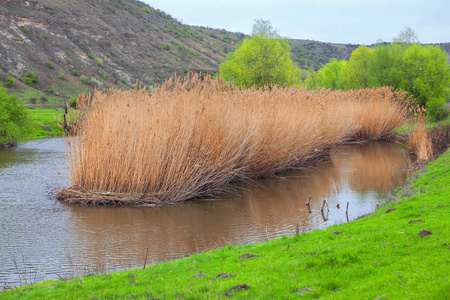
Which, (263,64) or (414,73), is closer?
(414,73)

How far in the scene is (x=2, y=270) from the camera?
6.50 m

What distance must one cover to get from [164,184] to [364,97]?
17608 millimetres

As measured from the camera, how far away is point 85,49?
57812mm

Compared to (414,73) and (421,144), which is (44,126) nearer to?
(421,144)

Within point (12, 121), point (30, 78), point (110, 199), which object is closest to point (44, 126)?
point (12, 121)

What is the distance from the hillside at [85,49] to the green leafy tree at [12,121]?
5920mm

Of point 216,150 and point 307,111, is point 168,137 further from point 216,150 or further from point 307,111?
point 307,111

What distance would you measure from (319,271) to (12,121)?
23.5 metres

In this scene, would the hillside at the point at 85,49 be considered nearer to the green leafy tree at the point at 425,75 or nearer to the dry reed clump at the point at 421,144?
the dry reed clump at the point at 421,144

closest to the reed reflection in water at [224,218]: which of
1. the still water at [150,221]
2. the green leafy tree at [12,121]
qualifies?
the still water at [150,221]

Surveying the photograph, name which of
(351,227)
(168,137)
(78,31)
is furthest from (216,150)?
(78,31)

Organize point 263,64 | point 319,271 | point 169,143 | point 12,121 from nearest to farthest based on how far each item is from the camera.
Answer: point 319,271, point 169,143, point 12,121, point 263,64

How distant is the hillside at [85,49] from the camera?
46031 millimetres

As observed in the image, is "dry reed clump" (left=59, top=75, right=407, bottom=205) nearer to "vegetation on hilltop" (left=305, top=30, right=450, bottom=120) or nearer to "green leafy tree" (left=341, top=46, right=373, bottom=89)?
"vegetation on hilltop" (left=305, top=30, right=450, bottom=120)
